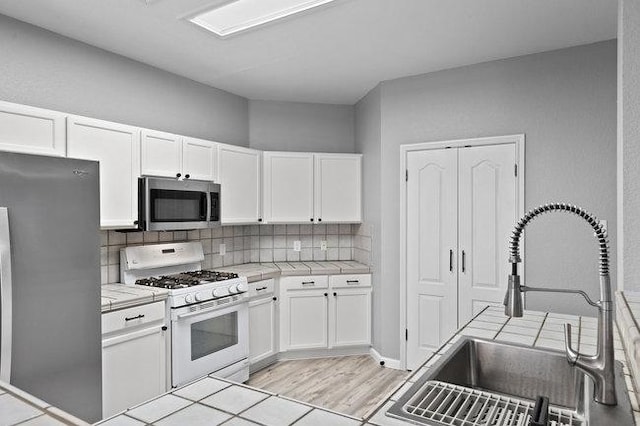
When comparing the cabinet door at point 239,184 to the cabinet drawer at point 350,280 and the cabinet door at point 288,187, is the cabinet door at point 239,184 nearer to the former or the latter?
the cabinet door at point 288,187

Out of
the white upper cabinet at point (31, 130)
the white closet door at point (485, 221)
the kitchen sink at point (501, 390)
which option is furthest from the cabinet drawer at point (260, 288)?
the kitchen sink at point (501, 390)

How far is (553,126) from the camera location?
3184 millimetres

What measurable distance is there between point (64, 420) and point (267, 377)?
2996 mm

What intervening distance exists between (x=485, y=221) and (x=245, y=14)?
7.87 feet

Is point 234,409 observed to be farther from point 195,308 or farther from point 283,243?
point 283,243

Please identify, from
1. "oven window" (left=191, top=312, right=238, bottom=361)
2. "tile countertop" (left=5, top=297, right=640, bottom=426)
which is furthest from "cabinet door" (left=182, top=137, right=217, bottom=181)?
"tile countertop" (left=5, top=297, right=640, bottom=426)

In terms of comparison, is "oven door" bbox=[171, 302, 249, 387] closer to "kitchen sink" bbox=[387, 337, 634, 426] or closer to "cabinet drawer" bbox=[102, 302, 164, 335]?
"cabinet drawer" bbox=[102, 302, 164, 335]

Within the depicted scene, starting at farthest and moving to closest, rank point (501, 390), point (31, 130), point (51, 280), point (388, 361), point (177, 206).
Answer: point (388, 361)
point (177, 206)
point (31, 130)
point (51, 280)
point (501, 390)

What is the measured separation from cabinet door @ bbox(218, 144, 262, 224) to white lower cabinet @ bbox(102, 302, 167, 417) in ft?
4.17

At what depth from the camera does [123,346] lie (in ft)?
8.66

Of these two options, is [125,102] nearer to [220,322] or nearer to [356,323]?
[220,322]

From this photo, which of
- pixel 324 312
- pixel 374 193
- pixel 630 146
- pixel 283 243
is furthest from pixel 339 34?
pixel 324 312

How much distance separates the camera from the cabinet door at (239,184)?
3.87 m

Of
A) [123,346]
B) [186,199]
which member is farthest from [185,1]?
[123,346]
